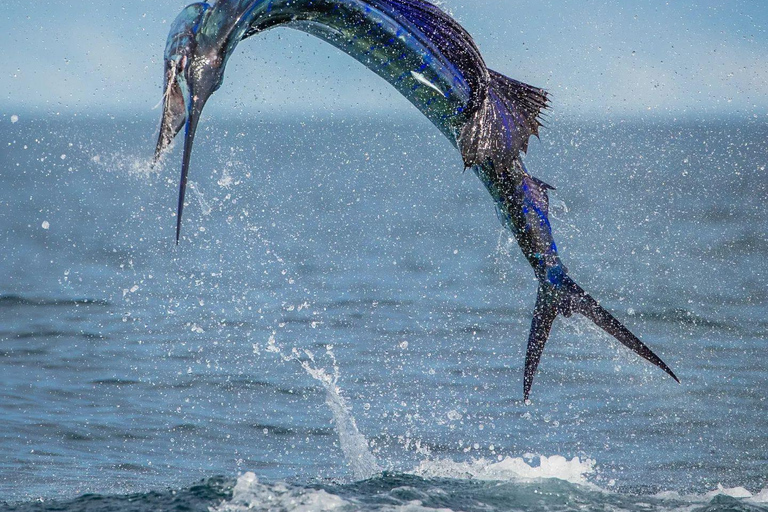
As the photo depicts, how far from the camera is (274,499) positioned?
18.5 ft

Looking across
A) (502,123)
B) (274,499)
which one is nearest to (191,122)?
(502,123)

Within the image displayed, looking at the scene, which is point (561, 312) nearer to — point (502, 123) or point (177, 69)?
point (502, 123)

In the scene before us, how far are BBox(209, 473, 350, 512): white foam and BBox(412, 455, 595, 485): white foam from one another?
1.01m

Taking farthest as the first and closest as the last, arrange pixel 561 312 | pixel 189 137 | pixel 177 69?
pixel 561 312, pixel 177 69, pixel 189 137

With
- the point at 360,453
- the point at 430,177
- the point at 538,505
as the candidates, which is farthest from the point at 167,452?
the point at 430,177

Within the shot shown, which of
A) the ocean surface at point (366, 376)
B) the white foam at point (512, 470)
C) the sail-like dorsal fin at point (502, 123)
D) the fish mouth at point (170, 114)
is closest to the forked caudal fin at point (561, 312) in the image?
the ocean surface at point (366, 376)

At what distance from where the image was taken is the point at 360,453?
24.2 ft

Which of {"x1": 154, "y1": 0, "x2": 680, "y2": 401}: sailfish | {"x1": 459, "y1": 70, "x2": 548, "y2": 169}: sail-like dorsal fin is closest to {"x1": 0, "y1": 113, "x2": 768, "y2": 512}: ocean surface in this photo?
{"x1": 154, "y1": 0, "x2": 680, "y2": 401}: sailfish

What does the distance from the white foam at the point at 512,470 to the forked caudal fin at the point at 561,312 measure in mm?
712

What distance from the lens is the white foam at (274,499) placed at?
5.54 m

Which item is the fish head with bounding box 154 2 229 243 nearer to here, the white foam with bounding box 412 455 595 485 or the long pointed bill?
the long pointed bill

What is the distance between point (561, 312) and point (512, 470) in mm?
1153

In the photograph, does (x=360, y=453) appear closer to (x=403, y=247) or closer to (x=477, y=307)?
(x=477, y=307)

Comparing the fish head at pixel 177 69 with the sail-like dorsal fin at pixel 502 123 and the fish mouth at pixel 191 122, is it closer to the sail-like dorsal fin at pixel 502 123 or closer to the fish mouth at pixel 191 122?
the fish mouth at pixel 191 122
